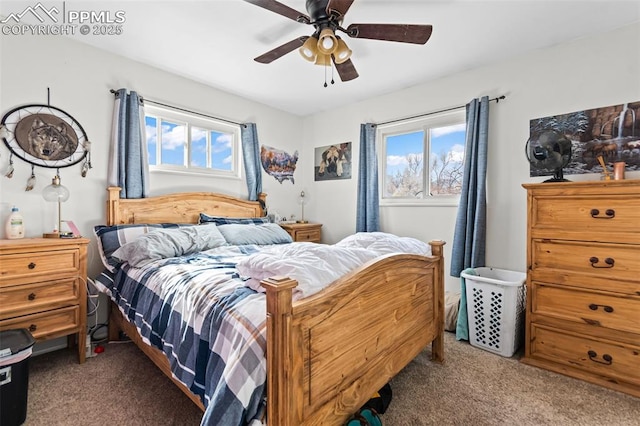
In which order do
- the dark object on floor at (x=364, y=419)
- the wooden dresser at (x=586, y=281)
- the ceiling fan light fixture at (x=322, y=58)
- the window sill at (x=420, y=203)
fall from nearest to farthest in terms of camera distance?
the dark object on floor at (x=364, y=419), the wooden dresser at (x=586, y=281), the ceiling fan light fixture at (x=322, y=58), the window sill at (x=420, y=203)

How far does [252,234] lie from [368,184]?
5.09ft

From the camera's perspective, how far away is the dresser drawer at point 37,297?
1.77 m

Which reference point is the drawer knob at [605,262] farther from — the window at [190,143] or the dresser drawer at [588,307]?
the window at [190,143]

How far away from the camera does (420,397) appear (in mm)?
1714

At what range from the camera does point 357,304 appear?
1.33 metres

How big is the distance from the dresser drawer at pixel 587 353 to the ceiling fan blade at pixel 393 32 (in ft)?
7.18

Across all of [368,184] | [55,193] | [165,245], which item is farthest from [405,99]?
[55,193]

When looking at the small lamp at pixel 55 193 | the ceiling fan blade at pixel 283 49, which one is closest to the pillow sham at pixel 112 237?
the small lamp at pixel 55 193

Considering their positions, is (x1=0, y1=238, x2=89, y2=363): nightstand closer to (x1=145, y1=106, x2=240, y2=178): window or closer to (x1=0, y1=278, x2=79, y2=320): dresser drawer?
(x1=0, y1=278, x2=79, y2=320): dresser drawer

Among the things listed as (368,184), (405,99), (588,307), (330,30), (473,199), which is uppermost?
(405,99)

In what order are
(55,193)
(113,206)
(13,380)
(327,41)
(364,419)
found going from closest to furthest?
(364,419) → (13,380) → (327,41) → (55,193) → (113,206)

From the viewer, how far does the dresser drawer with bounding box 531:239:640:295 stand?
5.97ft

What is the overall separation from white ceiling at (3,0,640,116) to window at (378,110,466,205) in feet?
1.68

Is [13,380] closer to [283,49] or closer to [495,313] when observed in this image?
[283,49]
